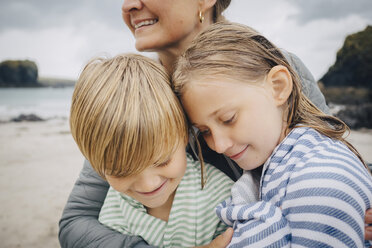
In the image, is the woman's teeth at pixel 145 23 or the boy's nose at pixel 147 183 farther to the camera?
the woman's teeth at pixel 145 23

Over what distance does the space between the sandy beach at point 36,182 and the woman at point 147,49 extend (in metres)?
1.54

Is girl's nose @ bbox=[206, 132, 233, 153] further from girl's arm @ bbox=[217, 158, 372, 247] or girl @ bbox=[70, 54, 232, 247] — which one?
girl's arm @ bbox=[217, 158, 372, 247]

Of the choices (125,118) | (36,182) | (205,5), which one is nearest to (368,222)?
(125,118)

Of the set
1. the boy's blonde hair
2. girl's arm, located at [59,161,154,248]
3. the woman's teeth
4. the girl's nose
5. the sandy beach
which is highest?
the woman's teeth

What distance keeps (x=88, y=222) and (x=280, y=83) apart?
1352 millimetres

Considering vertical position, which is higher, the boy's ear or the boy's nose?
the boy's ear

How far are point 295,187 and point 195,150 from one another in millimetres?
768

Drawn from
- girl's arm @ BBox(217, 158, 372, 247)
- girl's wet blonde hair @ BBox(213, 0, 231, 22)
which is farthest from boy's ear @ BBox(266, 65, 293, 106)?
girl's wet blonde hair @ BBox(213, 0, 231, 22)

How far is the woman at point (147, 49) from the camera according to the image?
155cm

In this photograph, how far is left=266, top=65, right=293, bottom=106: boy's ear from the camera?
1363 mm

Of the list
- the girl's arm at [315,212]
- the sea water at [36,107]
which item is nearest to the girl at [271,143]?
the girl's arm at [315,212]

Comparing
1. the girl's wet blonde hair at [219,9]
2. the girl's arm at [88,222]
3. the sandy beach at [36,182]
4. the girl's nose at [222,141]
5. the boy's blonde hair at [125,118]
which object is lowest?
the sandy beach at [36,182]

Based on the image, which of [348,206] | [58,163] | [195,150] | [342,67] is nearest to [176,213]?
[195,150]

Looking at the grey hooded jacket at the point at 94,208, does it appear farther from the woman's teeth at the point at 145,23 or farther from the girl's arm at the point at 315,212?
the woman's teeth at the point at 145,23
